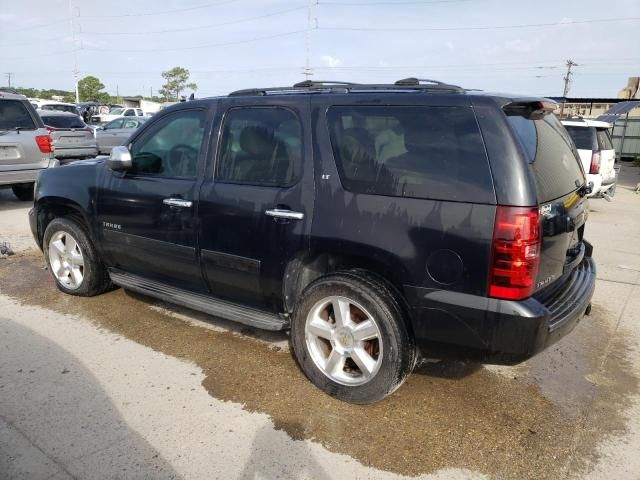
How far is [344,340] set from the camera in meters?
3.12

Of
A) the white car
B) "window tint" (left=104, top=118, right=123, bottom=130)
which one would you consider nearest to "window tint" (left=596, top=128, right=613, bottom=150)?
the white car

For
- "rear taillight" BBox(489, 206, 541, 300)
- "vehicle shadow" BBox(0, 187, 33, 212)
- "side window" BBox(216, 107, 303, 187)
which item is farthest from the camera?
"vehicle shadow" BBox(0, 187, 33, 212)

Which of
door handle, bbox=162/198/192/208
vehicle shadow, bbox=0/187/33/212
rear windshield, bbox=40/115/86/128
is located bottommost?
vehicle shadow, bbox=0/187/33/212

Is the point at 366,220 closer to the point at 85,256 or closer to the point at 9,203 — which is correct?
the point at 85,256

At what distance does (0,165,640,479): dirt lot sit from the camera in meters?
2.62

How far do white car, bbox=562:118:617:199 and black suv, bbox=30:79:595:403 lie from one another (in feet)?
21.9

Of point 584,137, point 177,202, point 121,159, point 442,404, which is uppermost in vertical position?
point 121,159

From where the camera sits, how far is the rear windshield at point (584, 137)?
31.4ft

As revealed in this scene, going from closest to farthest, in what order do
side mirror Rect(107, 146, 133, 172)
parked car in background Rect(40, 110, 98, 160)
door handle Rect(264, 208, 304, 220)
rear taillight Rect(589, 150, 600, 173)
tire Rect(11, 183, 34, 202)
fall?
1. door handle Rect(264, 208, 304, 220)
2. side mirror Rect(107, 146, 133, 172)
3. rear taillight Rect(589, 150, 600, 173)
4. tire Rect(11, 183, 34, 202)
5. parked car in background Rect(40, 110, 98, 160)

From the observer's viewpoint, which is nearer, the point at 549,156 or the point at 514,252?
the point at 514,252

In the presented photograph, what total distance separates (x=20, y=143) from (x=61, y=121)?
19.5ft

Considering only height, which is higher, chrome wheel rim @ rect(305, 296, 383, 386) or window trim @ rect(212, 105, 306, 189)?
window trim @ rect(212, 105, 306, 189)

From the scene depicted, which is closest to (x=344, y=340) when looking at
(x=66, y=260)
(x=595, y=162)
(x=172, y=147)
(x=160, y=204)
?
(x=160, y=204)

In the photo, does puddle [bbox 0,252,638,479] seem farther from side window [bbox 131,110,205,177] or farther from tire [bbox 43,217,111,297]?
side window [bbox 131,110,205,177]
